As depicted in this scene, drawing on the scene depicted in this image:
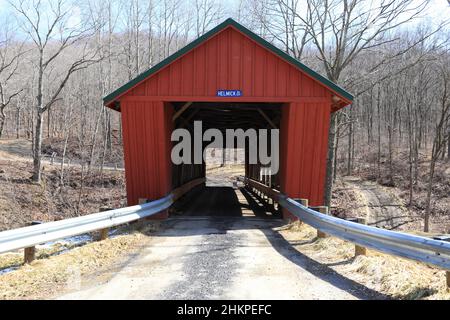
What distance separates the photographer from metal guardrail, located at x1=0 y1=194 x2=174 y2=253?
15.6ft

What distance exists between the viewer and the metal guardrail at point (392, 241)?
162 inches

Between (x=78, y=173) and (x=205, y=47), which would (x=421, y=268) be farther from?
(x=78, y=173)

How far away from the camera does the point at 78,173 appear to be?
93.9ft

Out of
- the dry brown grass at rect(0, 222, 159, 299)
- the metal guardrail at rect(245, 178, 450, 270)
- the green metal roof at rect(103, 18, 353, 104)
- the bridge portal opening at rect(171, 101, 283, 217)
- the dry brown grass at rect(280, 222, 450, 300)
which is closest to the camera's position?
the metal guardrail at rect(245, 178, 450, 270)

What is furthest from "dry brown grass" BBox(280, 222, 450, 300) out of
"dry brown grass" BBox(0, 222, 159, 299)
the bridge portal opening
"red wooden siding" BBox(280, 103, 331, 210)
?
the bridge portal opening

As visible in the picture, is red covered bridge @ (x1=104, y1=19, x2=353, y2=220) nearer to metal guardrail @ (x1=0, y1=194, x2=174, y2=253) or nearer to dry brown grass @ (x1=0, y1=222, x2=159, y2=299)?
metal guardrail @ (x1=0, y1=194, x2=174, y2=253)

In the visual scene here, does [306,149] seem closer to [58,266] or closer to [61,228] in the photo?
[61,228]

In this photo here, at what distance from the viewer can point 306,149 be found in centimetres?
1109

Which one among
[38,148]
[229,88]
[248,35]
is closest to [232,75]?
[229,88]

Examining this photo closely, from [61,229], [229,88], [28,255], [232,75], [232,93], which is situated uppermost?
[232,75]

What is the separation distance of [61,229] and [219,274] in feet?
6.97

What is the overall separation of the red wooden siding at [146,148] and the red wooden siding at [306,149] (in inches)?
121

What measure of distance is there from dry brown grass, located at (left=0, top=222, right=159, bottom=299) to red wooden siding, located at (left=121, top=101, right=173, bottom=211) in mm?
3380
